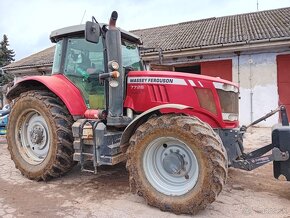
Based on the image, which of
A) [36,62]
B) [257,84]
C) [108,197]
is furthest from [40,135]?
[36,62]

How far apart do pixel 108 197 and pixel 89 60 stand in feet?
6.50

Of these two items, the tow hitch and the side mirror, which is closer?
the tow hitch

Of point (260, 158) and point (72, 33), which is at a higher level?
point (72, 33)

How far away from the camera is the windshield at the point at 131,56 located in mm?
4588

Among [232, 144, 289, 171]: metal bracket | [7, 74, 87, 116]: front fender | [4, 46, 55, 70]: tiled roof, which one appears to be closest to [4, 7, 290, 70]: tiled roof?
[4, 46, 55, 70]: tiled roof

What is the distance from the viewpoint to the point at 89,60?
4.47 m

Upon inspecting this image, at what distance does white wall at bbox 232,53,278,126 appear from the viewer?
10.1 meters

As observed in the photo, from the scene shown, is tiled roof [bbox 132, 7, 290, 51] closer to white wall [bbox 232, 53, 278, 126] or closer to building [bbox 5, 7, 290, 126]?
building [bbox 5, 7, 290, 126]

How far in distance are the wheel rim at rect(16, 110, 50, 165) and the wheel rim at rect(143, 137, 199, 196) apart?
184 cm

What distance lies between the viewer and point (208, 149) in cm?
315

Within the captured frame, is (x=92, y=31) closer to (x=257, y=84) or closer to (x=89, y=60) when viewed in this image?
(x=89, y=60)

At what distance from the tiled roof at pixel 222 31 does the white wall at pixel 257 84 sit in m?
0.75

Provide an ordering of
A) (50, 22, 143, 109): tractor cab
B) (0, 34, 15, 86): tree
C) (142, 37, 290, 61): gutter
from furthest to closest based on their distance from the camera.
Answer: (0, 34, 15, 86): tree
(142, 37, 290, 61): gutter
(50, 22, 143, 109): tractor cab

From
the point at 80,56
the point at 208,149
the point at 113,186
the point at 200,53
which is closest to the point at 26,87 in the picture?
the point at 80,56
